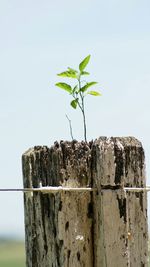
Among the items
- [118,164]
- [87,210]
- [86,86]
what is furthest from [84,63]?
[87,210]

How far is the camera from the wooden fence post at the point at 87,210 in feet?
8.83

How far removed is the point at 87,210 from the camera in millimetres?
2744

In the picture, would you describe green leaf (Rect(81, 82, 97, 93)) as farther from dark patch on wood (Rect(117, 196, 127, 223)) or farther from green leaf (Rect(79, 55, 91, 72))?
dark patch on wood (Rect(117, 196, 127, 223))

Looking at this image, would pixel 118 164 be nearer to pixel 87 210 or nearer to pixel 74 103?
pixel 87 210

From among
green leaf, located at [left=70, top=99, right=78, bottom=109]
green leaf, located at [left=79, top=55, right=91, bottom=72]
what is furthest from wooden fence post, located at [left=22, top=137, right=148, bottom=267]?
green leaf, located at [left=79, top=55, right=91, bottom=72]

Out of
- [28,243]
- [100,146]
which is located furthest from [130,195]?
[28,243]

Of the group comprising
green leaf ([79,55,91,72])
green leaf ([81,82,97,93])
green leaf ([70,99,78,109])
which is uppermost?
green leaf ([79,55,91,72])

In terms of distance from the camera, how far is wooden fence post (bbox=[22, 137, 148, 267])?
8.83 ft

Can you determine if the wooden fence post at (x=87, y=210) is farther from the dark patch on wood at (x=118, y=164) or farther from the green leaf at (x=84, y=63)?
the green leaf at (x=84, y=63)

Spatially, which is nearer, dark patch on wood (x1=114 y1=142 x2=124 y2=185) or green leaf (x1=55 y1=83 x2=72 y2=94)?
dark patch on wood (x1=114 y1=142 x2=124 y2=185)

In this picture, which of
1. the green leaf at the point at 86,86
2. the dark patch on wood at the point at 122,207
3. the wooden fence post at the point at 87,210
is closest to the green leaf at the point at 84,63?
the green leaf at the point at 86,86

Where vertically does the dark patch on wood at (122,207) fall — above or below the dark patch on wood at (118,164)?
below

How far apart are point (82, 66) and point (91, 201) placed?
0.69m

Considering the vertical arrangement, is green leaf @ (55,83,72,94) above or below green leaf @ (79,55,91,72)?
below
